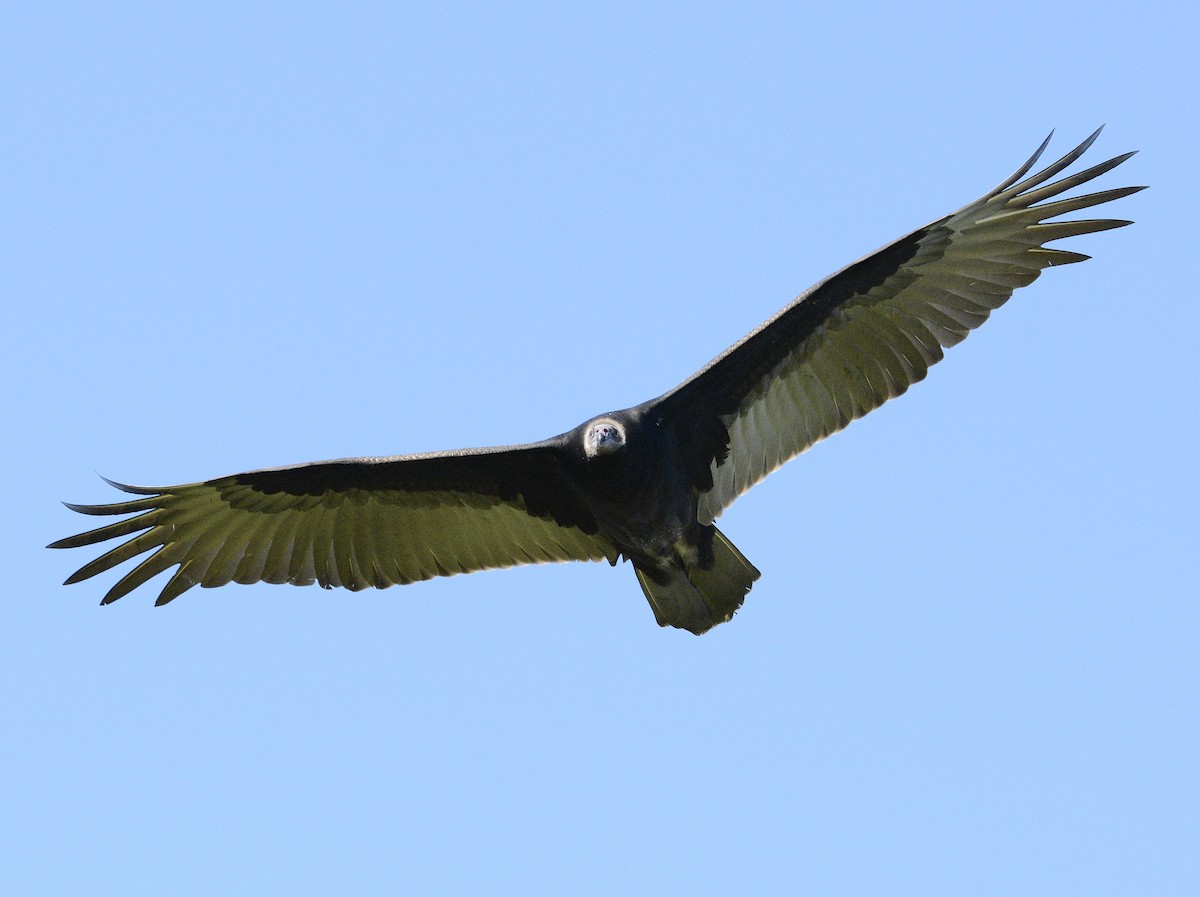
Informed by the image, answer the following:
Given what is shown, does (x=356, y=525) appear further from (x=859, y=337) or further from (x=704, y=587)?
(x=859, y=337)

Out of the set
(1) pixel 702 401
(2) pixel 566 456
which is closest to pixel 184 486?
(2) pixel 566 456

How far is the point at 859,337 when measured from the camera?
10.8m

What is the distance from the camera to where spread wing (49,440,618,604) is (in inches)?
430

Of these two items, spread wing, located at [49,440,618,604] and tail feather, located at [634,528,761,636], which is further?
spread wing, located at [49,440,618,604]

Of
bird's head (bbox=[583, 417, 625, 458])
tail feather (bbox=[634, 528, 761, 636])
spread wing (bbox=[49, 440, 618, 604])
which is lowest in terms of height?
tail feather (bbox=[634, 528, 761, 636])

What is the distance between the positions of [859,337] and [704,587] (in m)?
1.89

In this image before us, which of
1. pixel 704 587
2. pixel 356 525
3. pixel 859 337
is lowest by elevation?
pixel 704 587

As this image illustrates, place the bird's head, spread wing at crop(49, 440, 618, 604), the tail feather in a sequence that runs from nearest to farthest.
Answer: the bird's head
the tail feather
spread wing at crop(49, 440, 618, 604)

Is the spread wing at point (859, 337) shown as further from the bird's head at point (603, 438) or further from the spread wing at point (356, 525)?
the spread wing at point (356, 525)

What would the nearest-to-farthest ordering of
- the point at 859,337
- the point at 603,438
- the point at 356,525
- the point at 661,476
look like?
the point at 603,438 → the point at 661,476 → the point at 859,337 → the point at 356,525

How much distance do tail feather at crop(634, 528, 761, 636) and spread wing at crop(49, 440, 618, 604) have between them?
469mm

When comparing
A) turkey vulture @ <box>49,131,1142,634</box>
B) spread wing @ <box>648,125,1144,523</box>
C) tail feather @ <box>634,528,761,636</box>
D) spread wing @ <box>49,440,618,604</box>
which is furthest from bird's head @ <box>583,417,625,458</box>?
tail feather @ <box>634,528,761,636</box>

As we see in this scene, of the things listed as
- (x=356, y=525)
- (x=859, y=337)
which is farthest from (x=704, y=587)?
(x=356, y=525)

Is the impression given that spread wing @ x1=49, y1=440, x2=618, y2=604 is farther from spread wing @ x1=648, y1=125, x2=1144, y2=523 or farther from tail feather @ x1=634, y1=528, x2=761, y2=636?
spread wing @ x1=648, y1=125, x2=1144, y2=523
